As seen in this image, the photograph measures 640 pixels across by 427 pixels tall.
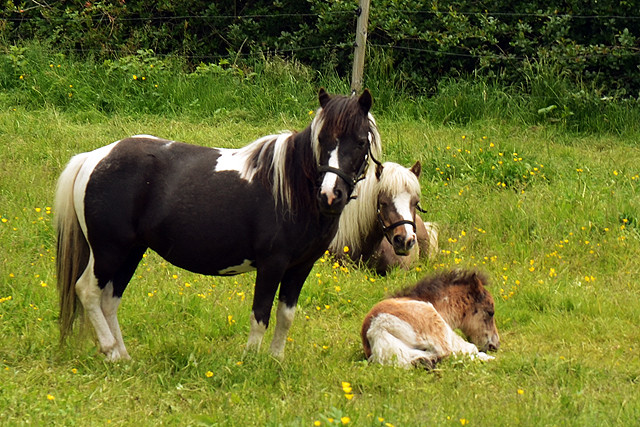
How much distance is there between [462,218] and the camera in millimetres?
9062

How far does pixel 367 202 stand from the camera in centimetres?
775

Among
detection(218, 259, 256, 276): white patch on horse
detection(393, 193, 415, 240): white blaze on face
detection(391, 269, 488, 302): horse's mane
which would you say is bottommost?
detection(391, 269, 488, 302): horse's mane

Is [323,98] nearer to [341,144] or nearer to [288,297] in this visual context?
[341,144]

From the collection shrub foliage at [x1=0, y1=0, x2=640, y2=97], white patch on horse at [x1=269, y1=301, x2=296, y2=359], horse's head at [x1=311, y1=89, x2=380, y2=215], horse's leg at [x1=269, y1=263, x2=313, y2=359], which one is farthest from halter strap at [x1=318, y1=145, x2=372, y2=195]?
shrub foliage at [x1=0, y1=0, x2=640, y2=97]

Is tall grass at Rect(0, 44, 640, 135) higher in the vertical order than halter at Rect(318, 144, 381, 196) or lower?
lower

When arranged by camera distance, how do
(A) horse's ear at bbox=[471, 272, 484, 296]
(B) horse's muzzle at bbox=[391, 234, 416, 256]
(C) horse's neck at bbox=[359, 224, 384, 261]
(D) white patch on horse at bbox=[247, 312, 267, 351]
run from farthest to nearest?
(C) horse's neck at bbox=[359, 224, 384, 261] → (B) horse's muzzle at bbox=[391, 234, 416, 256] → (A) horse's ear at bbox=[471, 272, 484, 296] → (D) white patch on horse at bbox=[247, 312, 267, 351]

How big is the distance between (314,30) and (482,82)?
2778 mm

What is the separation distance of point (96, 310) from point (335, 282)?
7.92 ft

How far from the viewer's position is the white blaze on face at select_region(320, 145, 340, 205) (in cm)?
487

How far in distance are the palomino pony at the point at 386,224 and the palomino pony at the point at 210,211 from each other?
1.73m

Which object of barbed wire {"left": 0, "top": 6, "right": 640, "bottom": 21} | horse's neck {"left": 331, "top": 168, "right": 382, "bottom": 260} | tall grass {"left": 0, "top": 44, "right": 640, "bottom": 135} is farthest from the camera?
barbed wire {"left": 0, "top": 6, "right": 640, "bottom": 21}

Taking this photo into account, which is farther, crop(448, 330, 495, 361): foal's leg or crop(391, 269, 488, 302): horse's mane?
crop(391, 269, 488, 302): horse's mane

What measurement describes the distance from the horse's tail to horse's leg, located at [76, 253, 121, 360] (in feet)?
0.39

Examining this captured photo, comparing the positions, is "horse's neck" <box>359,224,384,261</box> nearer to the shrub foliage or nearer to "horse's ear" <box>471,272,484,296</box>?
"horse's ear" <box>471,272,484,296</box>
